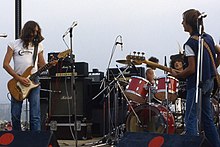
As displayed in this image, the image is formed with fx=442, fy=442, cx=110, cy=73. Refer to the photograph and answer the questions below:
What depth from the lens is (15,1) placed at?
26.2ft

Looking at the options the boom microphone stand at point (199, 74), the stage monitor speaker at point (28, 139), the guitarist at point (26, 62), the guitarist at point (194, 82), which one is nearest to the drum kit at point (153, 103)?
the guitarist at point (194, 82)

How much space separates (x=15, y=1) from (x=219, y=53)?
4.44 meters

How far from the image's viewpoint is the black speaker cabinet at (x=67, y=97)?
25.9 ft

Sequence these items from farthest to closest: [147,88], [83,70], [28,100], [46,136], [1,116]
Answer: [1,116]
[83,70]
[147,88]
[28,100]
[46,136]

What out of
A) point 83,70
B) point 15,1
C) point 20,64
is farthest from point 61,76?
point 20,64

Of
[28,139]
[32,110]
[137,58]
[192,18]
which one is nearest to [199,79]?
[192,18]

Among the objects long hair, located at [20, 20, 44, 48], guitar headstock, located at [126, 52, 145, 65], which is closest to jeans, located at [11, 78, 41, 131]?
long hair, located at [20, 20, 44, 48]

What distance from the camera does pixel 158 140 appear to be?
4152 millimetres

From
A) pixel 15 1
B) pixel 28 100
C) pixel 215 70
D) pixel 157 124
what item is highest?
pixel 15 1

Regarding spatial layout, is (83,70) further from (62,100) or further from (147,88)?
(147,88)

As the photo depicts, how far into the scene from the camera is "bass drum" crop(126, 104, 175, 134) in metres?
6.73

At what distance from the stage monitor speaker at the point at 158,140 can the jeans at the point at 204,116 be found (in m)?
0.41

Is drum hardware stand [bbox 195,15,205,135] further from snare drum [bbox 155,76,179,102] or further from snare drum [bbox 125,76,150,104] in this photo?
snare drum [bbox 125,76,150,104]

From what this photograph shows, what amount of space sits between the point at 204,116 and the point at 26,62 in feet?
6.98
